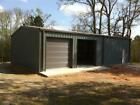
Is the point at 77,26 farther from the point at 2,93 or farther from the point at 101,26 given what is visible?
the point at 2,93

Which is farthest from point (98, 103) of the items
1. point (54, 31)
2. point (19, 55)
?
point (19, 55)

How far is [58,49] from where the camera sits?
66.6ft

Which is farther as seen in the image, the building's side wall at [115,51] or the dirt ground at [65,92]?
the building's side wall at [115,51]

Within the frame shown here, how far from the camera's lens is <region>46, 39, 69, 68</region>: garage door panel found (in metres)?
19.5

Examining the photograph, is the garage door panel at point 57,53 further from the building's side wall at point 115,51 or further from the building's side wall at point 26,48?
the building's side wall at point 115,51

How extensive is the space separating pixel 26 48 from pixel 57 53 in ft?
6.79

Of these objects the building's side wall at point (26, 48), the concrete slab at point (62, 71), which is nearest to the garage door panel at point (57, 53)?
the concrete slab at point (62, 71)

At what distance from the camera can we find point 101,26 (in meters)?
40.6

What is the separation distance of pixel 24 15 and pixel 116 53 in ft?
66.0

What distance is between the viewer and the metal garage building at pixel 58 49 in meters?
18.9

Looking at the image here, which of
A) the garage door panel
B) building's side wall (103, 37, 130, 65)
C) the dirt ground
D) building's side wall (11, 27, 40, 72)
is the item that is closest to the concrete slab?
the garage door panel

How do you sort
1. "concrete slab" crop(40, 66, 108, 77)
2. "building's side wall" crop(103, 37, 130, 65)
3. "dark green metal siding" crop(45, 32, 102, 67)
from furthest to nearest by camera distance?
"building's side wall" crop(103, 37, 130, 65) → "dark green metal siding" crop(45, 32, 102, 67) → "concrete slab" crop(40, 66, 108, 77)

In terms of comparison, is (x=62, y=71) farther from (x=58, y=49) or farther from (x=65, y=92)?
(x=65, y=92)

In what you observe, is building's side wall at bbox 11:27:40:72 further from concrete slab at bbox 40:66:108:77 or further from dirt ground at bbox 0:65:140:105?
dirt ground at bbox 0:65:140:105
